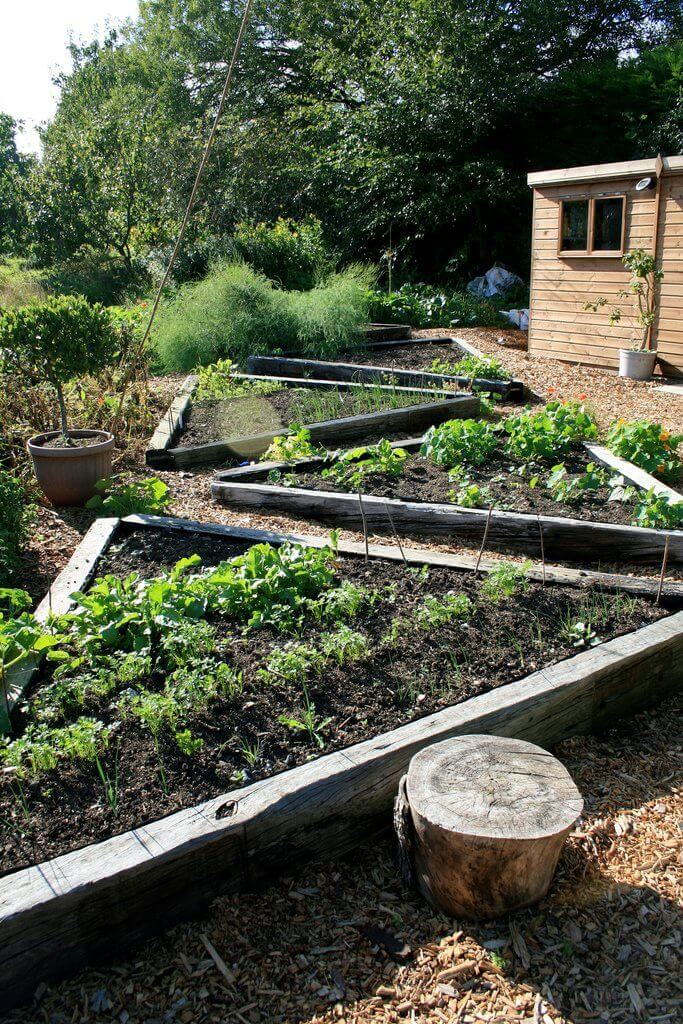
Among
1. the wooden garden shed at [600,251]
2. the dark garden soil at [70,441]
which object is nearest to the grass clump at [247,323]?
the wooden garden shed at [600,251]

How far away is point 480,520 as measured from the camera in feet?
14.9

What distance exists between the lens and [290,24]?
20.9m

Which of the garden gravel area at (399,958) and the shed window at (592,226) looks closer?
the garden gravel area at (399,958)

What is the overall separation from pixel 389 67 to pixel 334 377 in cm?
1155

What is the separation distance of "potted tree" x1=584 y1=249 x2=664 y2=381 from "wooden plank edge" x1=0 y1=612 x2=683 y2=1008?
744 centimetres

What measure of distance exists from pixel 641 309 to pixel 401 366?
316 centimetres

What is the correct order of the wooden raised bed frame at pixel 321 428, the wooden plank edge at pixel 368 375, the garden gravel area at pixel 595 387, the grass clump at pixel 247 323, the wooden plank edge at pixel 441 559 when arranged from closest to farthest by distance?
the wooden plank edge at pixel 441 559, the wooden raised bed frame at pixel 321 428, the garden gravel area at pixel 595 387, the wooden plank edge at pixel 368 375, the grass clump at pixel 247 323

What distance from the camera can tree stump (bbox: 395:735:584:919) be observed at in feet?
6.73

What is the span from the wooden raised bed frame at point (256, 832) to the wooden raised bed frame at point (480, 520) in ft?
3.97

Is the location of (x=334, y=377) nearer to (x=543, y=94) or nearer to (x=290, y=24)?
(x=543, y=94)

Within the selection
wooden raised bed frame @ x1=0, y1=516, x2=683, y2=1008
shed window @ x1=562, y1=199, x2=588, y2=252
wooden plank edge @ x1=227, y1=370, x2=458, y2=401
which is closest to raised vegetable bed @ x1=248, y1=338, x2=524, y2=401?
wooden plank edge @ x1=227, y1=370, x2=458, y2=401

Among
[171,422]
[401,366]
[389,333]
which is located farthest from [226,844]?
[389,333]

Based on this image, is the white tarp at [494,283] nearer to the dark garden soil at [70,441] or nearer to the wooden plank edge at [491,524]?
the dark garden soil at [70,441]

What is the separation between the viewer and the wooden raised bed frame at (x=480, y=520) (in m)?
4.26
